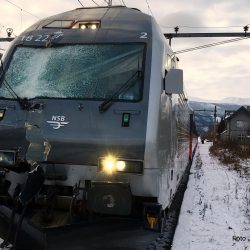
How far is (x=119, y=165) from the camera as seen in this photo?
17.4 feet

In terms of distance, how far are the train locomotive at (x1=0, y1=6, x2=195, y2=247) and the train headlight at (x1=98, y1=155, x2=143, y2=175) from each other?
0.04 ft

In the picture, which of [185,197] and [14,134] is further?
[185,197]

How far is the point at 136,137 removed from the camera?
536cm

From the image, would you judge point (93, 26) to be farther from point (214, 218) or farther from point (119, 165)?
point (214, 218)

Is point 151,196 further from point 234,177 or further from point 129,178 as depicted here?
point 234,177

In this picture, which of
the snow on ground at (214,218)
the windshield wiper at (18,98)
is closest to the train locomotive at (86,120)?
the windshield wiper at (18,98)

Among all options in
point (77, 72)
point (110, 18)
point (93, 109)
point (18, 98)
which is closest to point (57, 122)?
point (93, 109)

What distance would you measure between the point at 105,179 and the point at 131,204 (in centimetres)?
41

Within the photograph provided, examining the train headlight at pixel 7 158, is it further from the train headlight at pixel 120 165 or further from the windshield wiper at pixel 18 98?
the train headlight at pixel 120 165

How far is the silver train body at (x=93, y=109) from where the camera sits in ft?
17.4

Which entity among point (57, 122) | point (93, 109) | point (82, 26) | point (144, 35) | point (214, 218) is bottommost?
point (214, 218)

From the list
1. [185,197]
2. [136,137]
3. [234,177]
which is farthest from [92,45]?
[234,177]

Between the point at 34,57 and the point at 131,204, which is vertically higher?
the point at 34,57

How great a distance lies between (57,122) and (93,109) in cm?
46
